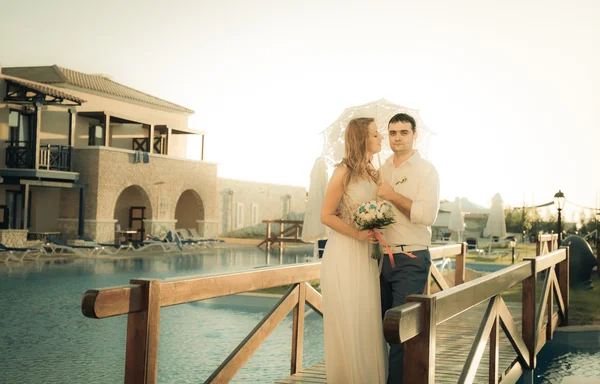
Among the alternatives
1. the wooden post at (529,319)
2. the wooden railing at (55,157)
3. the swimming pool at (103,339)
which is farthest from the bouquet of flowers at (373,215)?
the wooden railing at (55,157)

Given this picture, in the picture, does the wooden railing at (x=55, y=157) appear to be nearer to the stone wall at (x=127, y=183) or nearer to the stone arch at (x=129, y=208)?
the stone wall at (x=127, y=183)

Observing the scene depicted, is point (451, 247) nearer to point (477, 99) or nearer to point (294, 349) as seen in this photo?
point (294, 349)

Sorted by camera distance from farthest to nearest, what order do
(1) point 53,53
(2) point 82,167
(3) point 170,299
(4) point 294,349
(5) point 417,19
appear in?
(1) point 53,53
(2) point 82,167
(5) point 417,19
(4) point 294,349
(3) point 170,299

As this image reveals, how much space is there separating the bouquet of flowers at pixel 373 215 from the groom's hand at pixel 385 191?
13 centimetres

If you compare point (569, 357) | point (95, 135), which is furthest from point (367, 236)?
point (95, 135)

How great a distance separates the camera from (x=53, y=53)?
106 feet

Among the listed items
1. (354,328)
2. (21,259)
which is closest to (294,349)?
(354,328)

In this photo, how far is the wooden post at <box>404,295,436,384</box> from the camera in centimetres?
281

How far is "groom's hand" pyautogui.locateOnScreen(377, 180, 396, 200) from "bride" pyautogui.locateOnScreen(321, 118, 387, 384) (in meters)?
0.07

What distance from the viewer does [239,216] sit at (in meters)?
38.6

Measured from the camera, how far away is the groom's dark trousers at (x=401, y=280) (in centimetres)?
391

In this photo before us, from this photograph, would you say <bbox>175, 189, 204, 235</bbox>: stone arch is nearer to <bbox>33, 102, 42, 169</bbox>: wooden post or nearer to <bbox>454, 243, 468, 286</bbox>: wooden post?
<bbox>33, 102, 42, 169</bbox>: wooden post

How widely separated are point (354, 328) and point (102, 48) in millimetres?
19424

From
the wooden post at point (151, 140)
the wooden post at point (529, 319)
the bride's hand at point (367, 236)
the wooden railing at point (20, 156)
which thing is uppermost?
the wooden post at point (151, 140)
